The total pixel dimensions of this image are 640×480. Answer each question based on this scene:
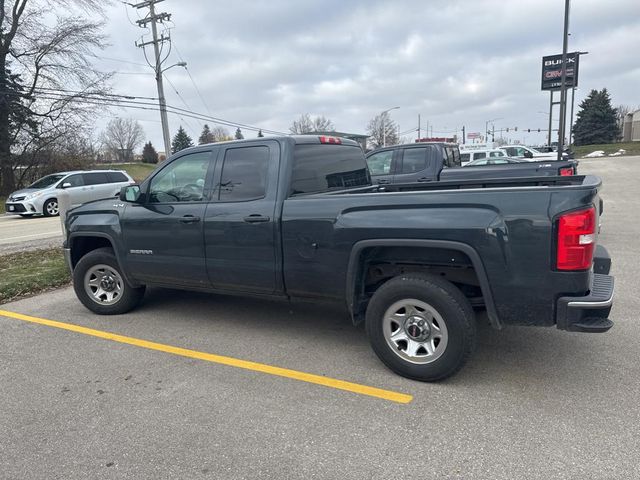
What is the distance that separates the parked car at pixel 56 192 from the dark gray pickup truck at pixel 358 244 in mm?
13652

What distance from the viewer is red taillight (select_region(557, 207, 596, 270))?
2961 millimetres

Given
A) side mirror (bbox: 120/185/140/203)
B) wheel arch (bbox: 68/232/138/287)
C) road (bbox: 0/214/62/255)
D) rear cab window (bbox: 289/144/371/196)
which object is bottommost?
road (bbox: 0/214/62/255)

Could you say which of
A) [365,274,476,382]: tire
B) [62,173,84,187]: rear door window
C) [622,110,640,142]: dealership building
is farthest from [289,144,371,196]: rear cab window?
[622,110,640,142]: dealership building

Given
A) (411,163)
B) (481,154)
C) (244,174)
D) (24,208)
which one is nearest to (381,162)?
(411,163)

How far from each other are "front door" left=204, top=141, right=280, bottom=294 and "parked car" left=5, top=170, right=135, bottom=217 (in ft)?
47.1

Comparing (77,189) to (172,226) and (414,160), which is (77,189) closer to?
(414,160)

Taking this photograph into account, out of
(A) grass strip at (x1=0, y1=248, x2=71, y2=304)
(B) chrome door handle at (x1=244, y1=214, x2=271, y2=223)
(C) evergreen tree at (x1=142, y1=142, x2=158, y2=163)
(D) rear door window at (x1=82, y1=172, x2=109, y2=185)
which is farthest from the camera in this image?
(C) evergreen tree at (x1=142, y1=142, x2=158, y2=163)

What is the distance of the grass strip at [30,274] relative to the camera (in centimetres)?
650

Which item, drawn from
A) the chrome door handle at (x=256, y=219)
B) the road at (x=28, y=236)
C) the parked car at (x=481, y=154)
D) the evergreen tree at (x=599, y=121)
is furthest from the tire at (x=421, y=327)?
the evergreen tree at (x=599, y=121)

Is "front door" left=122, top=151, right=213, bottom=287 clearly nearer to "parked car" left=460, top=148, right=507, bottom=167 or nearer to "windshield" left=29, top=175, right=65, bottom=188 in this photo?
"windshield" left=29, top=175, right=65, bottom=188

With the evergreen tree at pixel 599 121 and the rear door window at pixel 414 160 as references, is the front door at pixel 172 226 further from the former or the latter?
the evergreen tree at pixel 599 121

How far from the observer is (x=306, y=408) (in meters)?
3.24

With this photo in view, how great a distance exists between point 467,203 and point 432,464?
5.41 feet

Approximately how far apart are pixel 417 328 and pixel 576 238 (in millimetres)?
1237
